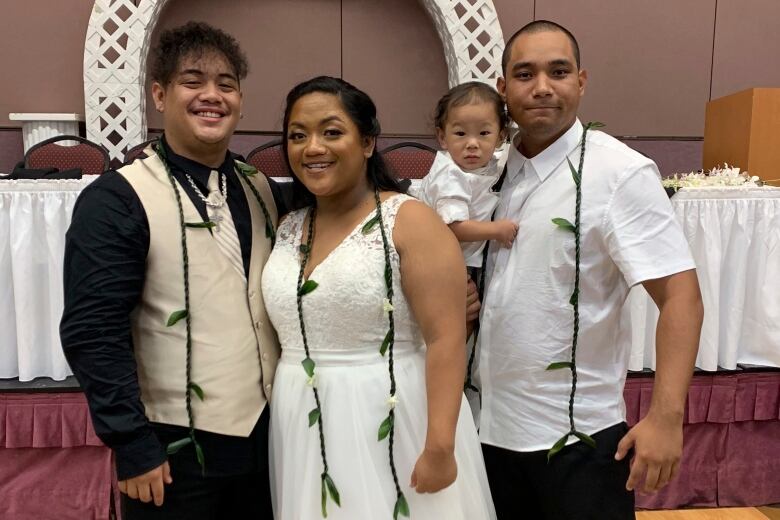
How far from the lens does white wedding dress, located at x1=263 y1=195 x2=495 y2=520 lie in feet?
4.10

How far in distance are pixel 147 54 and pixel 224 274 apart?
338cm

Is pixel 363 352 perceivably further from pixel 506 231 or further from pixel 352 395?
pixel 506 231

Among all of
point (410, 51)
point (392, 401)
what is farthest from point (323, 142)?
point (410, 51)

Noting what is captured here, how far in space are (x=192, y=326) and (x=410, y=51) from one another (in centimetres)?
362

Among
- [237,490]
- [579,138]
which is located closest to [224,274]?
[237,490]

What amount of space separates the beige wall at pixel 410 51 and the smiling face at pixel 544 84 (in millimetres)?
3150

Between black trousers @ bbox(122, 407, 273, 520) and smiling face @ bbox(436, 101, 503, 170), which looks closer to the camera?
black trousers @ bbox(122, 407, 273, 520)

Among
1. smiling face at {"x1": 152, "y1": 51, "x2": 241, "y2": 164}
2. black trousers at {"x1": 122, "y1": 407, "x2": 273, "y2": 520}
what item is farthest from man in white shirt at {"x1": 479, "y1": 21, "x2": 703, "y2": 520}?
smiling face at {"x1": 152, "y1": 51, "x2": 241, "y2": 164}

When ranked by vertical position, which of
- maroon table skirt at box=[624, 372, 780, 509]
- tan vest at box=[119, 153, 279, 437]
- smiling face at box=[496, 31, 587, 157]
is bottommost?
maroon table skirt at box=[624, 372, 780, 509]

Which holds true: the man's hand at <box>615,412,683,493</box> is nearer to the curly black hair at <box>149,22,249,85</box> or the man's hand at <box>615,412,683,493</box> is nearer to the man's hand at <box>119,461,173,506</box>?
the man's hand at <box>119,461,173,506</box>

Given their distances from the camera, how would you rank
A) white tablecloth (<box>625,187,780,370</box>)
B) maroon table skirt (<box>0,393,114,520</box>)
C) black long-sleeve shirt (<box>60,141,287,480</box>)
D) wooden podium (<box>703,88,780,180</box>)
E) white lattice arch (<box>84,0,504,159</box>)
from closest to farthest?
black long-sleeve shirt (<box>60,141,287,480</box>)
maroon table skirt (<box>0,393,114,520</box>)
white tablecloth (<box>625,187,780,370</box>)
wooden podium (<box>703,88,780,180</box>)
white lattice arch (<box>84,0,504,159</box>)

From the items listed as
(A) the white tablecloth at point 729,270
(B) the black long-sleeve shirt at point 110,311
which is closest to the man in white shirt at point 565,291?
(B) the black long-sleeve shirt at point 110,311

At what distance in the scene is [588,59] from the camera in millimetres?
4570

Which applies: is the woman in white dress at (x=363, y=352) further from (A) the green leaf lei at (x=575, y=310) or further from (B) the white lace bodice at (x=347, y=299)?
(A) the green leaf lei at (x=575, y=310)
